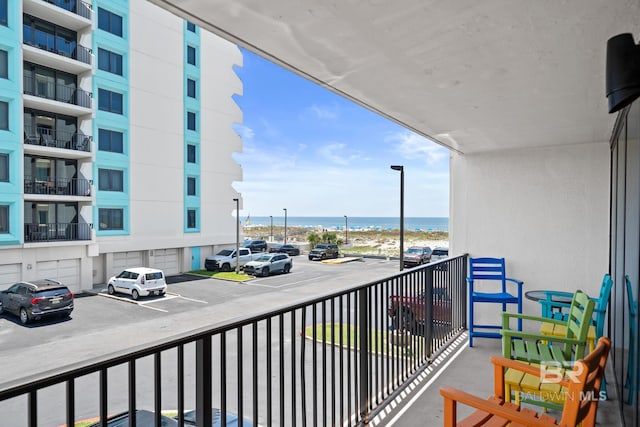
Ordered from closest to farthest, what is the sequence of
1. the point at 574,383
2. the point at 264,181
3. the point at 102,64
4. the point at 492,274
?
the point at 574,383 → the point at 492,274 → the point at 102,64 → the point at 264,181

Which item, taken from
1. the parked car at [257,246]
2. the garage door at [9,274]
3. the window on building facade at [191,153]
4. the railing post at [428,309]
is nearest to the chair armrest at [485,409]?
the railing post at [428,309]

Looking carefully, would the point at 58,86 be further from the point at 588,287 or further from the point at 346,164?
the point at 346,164

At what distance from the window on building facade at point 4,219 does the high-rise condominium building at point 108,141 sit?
32 mm

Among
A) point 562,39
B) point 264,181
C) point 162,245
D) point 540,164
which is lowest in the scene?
point 162,245

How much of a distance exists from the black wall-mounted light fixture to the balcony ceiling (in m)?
0.50

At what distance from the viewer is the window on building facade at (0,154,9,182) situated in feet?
40.6

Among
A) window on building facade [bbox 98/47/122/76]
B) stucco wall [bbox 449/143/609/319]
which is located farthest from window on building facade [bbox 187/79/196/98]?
stucco wall [bbox 449/143/609/319]

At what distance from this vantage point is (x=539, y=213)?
393cm

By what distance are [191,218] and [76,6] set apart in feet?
30.4

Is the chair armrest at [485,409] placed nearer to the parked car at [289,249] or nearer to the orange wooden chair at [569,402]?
the orange wooden chair at [569,402]

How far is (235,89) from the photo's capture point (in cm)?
2058

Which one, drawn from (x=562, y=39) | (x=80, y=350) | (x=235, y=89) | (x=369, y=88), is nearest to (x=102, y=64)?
(x=235, y=89)

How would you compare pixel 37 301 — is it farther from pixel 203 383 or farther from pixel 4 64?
pixel 203 383

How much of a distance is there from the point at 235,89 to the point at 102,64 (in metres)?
6.84
